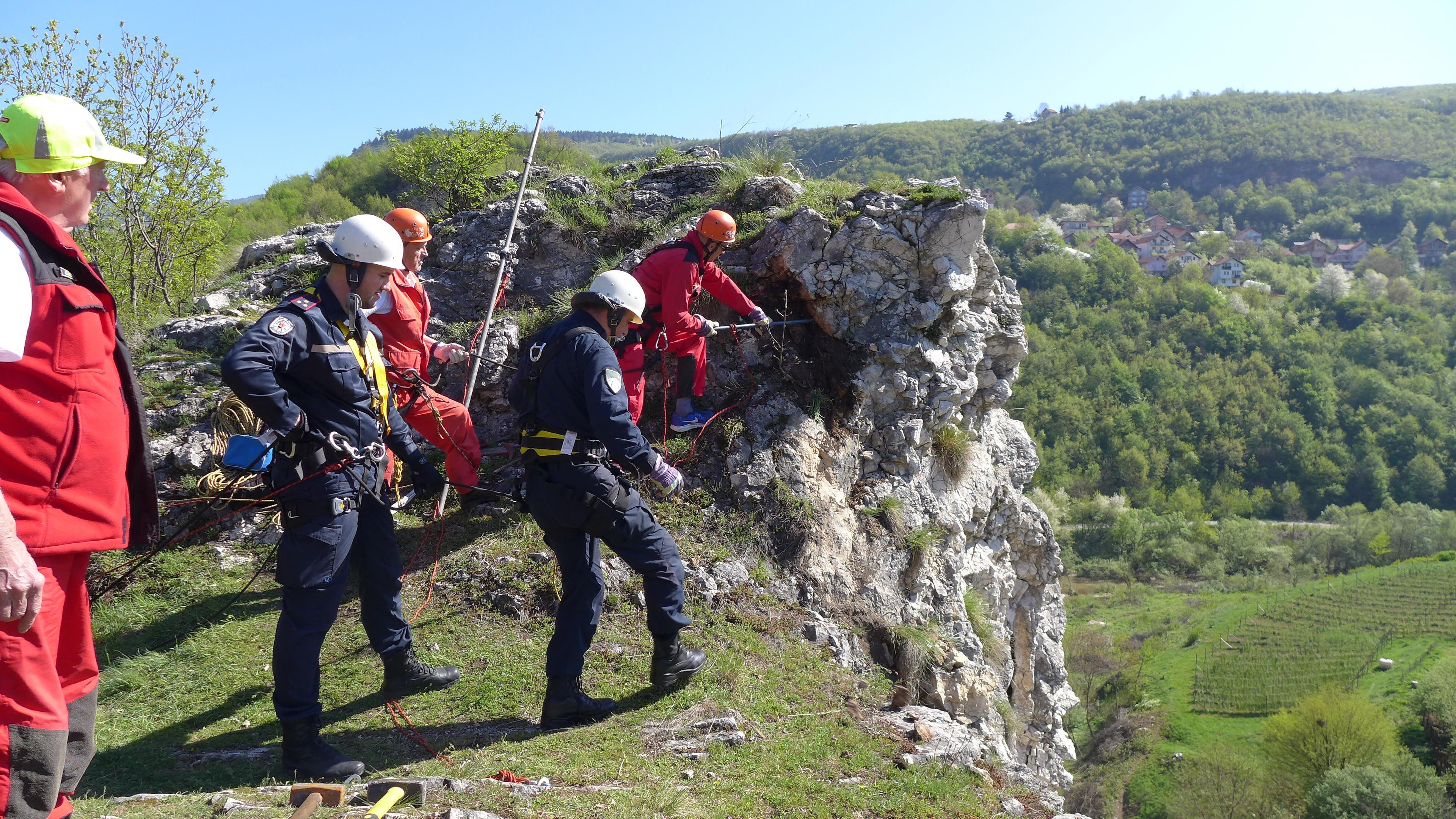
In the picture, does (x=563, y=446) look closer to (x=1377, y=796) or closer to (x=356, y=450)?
(x=356, y=450)

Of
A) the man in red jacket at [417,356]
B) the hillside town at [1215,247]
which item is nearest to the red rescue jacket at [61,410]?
the man in red jacket at [417,356]

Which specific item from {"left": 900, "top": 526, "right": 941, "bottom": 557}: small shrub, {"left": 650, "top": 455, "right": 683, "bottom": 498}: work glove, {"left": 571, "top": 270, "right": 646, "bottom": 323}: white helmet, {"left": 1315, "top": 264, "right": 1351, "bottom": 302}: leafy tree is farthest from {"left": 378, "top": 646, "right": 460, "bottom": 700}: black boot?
{"left": 1315, "top": 264, "right": 1351, "bottom": 302}: leafy tree

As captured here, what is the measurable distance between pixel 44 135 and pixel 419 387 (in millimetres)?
3939

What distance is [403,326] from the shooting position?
6.55 meters

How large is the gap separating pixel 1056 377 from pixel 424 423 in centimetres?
10289

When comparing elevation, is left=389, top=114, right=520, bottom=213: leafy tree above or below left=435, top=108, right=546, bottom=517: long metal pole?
above

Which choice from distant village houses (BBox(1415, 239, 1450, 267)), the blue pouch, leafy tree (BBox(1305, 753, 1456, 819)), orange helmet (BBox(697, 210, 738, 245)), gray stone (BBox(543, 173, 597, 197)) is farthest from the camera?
distant village houses (BBox(1415, 239, 1450, 267))

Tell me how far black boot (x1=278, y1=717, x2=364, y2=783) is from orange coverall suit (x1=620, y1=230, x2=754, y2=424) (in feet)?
12.0

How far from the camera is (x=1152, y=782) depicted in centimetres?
4691

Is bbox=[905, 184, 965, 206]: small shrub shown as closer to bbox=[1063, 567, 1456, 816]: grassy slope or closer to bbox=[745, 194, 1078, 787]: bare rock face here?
bbox=[745, 194, 1078, 787]: bare rock face

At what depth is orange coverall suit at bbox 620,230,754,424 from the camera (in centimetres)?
730

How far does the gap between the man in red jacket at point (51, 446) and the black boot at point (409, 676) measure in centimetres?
241

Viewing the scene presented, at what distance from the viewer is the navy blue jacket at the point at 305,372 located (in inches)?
157

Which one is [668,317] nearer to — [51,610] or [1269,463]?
[51,610]
